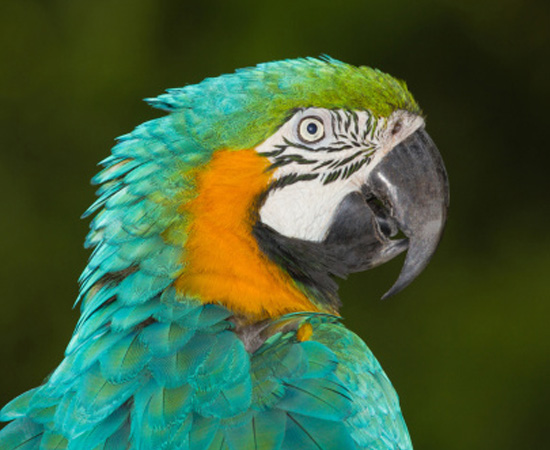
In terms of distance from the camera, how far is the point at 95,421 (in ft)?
4.17

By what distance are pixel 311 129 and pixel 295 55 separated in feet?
6.53

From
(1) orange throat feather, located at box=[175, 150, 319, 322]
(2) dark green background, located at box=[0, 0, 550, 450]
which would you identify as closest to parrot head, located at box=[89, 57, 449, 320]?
(1) orange throat feather, located at box=[175, 150, 319, 322]

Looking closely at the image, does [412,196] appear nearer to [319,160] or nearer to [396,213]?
[396,213]

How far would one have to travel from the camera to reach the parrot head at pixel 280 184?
151 centimetres

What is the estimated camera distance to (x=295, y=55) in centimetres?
353

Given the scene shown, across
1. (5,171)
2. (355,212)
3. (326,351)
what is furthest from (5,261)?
(326,351)

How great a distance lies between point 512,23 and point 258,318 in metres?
2.68

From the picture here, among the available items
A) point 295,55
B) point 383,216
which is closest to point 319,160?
point 383,216

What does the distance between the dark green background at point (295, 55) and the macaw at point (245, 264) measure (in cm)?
193

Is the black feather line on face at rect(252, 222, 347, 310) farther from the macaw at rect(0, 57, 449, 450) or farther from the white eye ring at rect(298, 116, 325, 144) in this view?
the white eye ring at rect(298, 116, 325, 144)

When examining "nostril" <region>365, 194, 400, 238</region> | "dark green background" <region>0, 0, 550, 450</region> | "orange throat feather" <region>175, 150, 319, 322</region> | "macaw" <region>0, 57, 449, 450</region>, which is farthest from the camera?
"dark green background" <region>0, 0, 550, 450</region>

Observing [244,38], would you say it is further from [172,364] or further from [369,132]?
[172,364]

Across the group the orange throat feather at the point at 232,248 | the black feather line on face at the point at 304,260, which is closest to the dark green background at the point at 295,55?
the black feather line on face at the point at 304,260

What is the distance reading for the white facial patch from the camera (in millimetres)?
1603
